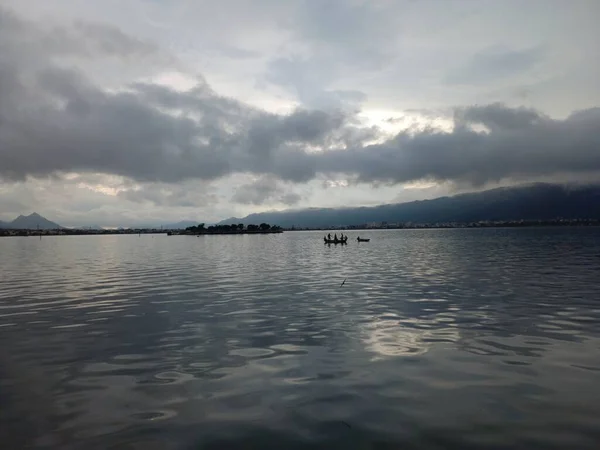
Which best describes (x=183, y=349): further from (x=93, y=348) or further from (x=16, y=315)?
(x=16, y=315)

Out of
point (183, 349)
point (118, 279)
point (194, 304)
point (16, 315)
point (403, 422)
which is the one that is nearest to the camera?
point (403, 422)

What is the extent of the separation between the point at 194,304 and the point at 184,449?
20221 mm

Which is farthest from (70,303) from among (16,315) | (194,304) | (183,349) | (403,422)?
(403,422)

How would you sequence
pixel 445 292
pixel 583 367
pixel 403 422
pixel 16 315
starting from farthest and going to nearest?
1. pixel 445 292
2. pixel 16 315
3. pixel 583 367
4. pixel 403 422

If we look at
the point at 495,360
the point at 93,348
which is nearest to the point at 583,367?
the point at 495,360

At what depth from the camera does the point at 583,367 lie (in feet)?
48.7

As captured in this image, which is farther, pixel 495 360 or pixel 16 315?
pixel 16 315

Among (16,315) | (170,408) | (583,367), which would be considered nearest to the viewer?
(170,408)

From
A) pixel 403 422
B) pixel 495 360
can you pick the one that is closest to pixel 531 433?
pixel 403 422

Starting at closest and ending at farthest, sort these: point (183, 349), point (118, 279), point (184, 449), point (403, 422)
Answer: point (184, 449) → point (403, 422) → point (183, 349) → point (118, 279)

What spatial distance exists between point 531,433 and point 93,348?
56.6ft

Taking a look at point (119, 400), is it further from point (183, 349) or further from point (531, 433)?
point (531, 433)

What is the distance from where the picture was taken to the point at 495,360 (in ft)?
51.7

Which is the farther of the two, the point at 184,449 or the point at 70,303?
the point at 70,303
